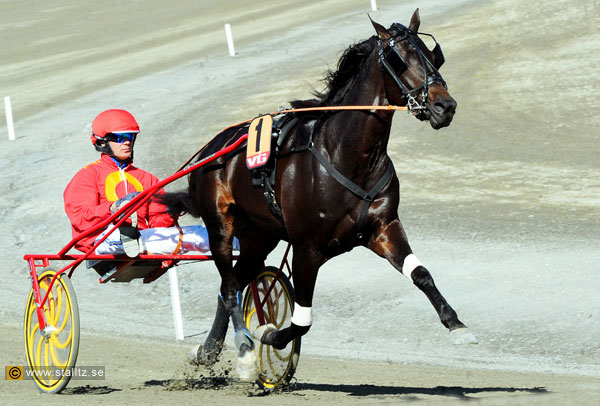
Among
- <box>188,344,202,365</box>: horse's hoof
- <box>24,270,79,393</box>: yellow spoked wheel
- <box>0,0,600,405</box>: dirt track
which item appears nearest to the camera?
<box>24,270,79,393</box>: yellow spoked wheel

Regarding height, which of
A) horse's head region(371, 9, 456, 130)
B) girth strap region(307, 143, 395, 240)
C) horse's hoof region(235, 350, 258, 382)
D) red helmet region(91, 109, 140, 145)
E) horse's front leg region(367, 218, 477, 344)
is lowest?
horse's hoof region(235, 350, 258, 382)

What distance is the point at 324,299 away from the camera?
9.95 m

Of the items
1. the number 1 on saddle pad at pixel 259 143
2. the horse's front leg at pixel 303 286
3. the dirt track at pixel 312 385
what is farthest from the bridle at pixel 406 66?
the dirt track at pixel 312 385

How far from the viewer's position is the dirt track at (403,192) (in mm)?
7434

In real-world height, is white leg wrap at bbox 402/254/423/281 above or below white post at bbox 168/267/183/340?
above

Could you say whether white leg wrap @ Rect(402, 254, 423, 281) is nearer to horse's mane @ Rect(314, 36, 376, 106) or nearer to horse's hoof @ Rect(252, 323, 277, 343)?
horse's mane @ Rect(314, 36, 376, 106)

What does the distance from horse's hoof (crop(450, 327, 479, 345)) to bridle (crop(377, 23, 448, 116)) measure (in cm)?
117

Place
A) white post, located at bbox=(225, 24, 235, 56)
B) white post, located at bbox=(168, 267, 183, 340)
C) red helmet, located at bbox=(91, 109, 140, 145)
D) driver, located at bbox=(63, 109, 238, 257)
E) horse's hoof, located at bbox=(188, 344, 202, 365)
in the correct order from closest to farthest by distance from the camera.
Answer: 1. driver, located at bbox=(63, 109, 238, 257)
2. red helmet, located at bbox=(91, 109, 140, 145)
3. horse's hoof, located at bbox=(188, 344, 202, 365)
4. white post, located at bbox=(168, 267, 183, 340)
5. white post, located at bbox=(225, 24, 235, 56)

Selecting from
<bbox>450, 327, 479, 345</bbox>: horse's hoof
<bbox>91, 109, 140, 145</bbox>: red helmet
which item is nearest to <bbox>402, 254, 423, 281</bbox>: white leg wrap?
<bbox>450, 327, 479, 345</bbox>: horse's hoof

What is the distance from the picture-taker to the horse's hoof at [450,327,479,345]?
510 cm

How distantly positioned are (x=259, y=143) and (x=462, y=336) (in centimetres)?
172

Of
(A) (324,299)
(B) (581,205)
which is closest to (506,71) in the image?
(B) (581,205)

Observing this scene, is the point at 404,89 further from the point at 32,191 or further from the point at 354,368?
the point at 32,191

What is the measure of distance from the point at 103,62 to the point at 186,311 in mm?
15729
